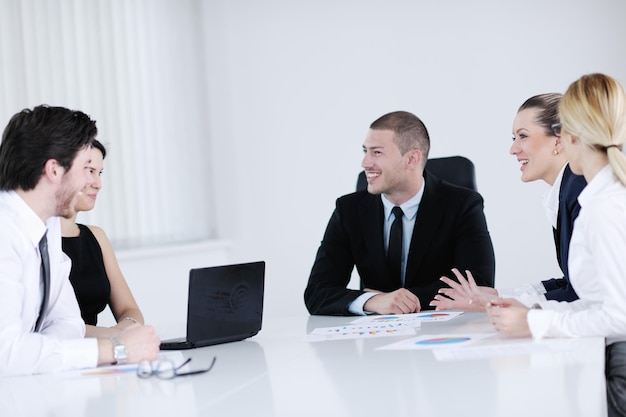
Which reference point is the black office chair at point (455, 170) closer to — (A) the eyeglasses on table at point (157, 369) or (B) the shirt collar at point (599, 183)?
(B) the shirt collar at point (599, 183)

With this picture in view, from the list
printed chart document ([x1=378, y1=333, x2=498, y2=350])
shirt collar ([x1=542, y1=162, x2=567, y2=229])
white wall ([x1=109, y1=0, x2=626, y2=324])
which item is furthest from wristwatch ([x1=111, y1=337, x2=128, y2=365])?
white wall ([x1=109, y1=0, x2=626, y2=324])

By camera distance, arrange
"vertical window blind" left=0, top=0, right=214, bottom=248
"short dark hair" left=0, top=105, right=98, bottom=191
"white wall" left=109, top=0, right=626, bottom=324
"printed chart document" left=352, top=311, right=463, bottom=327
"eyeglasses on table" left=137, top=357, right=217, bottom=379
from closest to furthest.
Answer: "eyeglasses on table" left=137, top=357, right=217, bottom=379, "short dark hair" left=0, top=105, right=98, bottom=191, "printed chart document" left=352, top=311, right=463, bottom=327, "vertical window blind" left=0, top=0, right=214, bottom=248, "white wall" left=109, top=0, right=626, bottom=324

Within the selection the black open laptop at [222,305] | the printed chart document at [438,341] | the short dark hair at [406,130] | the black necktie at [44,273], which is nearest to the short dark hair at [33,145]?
the black necktie at [44,273]

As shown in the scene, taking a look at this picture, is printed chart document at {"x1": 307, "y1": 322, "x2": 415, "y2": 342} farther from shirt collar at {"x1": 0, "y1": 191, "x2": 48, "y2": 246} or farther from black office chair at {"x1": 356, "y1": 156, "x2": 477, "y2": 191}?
black office chair at {"x1": 356, "y1": 156, "x2": 477, "y2": 191}

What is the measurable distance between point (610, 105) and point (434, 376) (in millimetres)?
845

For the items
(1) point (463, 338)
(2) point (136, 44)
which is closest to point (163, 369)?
(1) point (463, 338)

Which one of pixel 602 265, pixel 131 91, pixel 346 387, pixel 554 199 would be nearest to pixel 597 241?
pixel 602 265

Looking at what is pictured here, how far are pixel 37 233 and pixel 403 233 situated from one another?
1.63m

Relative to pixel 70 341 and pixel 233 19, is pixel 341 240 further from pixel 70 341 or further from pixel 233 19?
pixel 233 19

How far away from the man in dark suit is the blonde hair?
1135 mm

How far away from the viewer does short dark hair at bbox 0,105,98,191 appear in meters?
2.22

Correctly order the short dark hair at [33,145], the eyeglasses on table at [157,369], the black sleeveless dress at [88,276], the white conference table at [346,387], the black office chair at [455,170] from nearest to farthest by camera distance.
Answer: the white conference table at [346,387]
the eyeglasses on table at [157,369]
the short dark hair at [33,145]
the black sleeveless dress at [88,276]
the black office chair at [455,170]

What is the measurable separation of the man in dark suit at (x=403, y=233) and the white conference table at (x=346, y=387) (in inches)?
46.7

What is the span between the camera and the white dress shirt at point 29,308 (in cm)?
206
